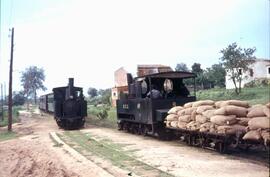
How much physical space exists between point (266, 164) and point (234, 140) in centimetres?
135

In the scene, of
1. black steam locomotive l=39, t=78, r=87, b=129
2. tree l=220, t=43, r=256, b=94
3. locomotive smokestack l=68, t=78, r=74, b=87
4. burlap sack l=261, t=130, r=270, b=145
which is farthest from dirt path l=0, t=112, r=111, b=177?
tree l=220, t=43, r=256, b=94

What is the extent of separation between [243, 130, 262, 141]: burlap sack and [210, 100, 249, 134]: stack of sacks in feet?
3.04

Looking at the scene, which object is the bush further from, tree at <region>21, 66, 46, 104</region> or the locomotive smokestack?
tree at <region>21, 66, 46, 104</region>

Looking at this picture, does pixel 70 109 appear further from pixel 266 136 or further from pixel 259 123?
pixel 266 136

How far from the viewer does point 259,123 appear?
10984mm

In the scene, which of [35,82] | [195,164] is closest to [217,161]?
[195,164]

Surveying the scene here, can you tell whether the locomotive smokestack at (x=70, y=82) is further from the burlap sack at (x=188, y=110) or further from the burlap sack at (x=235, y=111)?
the burlap sack at (x=235, y=111)

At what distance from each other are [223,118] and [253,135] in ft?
5.67

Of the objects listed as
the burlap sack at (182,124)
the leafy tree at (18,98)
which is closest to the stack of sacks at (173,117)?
the burlap sack at (182,124)

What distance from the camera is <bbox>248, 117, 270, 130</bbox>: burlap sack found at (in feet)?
34.9

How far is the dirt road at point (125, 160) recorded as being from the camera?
37.5ft

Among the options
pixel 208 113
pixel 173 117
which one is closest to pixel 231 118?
pixel 208 113

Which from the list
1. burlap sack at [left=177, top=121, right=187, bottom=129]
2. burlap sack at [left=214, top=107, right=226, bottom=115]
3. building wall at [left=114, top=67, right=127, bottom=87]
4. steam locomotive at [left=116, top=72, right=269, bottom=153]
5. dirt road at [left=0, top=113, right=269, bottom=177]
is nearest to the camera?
dirt road at [left=0, top=113, right=269, bottom=177]

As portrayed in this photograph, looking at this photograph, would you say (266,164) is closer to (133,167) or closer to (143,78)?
(133,167)
